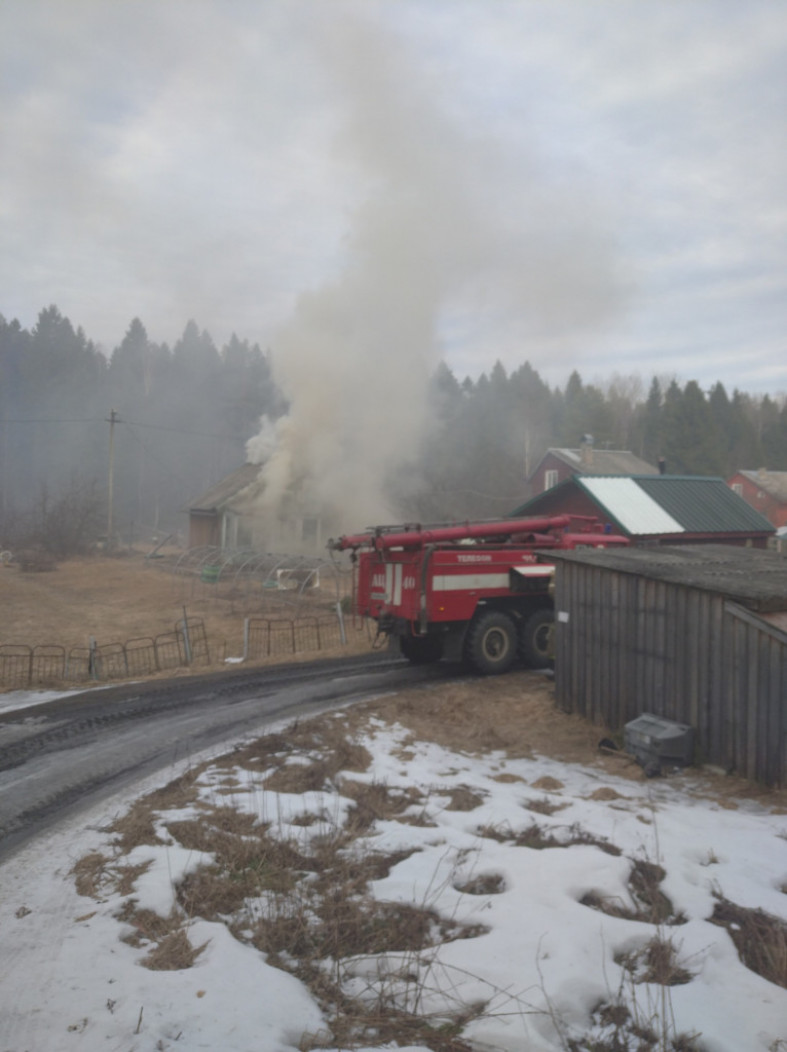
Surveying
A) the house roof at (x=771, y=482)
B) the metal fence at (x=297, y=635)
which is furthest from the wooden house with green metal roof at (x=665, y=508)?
the house roof at (x=771, y=482)

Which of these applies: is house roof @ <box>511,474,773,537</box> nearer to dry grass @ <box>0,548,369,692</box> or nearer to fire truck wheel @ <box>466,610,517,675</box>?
dry grass @ <box>0,548,369,692</box>

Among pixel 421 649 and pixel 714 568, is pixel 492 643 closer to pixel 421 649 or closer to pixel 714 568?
pixel 421 649

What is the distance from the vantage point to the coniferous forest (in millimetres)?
67125

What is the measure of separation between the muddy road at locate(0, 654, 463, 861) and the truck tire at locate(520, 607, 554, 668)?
1446 millimetres

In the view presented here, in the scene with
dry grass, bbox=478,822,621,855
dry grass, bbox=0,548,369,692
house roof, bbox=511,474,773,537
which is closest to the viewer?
dry grass, bbox=478,822,621,855

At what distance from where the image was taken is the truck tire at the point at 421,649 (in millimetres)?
15367

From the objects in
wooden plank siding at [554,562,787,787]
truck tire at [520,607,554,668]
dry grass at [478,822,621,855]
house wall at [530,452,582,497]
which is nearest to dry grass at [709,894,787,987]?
dry grass at [478,822,621,855]

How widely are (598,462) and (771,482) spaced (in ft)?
91.8

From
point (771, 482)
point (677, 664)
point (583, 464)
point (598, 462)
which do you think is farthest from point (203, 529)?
point (771, 482)

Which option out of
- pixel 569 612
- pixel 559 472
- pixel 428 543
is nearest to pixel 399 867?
pixel 569 612

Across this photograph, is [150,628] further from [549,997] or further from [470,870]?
[549,997]

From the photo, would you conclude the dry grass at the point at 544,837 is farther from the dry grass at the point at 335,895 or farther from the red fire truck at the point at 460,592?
the red fire truck at the point at 460,592

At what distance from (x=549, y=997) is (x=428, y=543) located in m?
10.7

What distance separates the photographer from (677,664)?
9.09 metres
